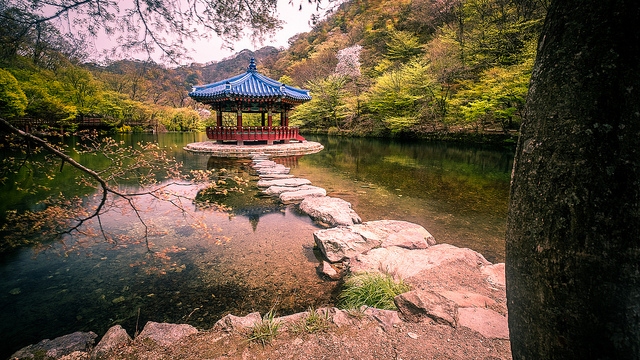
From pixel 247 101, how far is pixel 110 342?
15634 mm

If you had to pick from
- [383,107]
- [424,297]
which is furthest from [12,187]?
[383,107]

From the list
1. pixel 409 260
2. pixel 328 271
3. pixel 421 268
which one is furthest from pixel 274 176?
pixel 421 268

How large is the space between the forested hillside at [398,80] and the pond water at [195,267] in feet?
8.37

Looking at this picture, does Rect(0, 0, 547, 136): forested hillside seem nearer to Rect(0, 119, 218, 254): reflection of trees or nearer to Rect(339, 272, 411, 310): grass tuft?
Rect(0, 119, 218, 254): reflection of trees

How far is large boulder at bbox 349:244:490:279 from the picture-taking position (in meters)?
3.11

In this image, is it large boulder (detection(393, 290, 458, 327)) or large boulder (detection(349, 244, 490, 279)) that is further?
large boulder (detection(349, 244, 490, 279))

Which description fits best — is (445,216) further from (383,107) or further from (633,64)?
(383,107)

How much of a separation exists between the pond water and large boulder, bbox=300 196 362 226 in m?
0.28

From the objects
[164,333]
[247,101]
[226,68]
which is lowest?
[164,333]

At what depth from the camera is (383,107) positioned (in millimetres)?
22969

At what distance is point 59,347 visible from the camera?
2039 millimetres

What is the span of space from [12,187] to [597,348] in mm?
11110

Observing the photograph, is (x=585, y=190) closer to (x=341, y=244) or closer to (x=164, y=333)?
(x=164, y=333)

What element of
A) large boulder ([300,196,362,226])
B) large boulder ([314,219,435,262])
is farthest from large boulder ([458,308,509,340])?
large boulder ([300,196,362,226])
